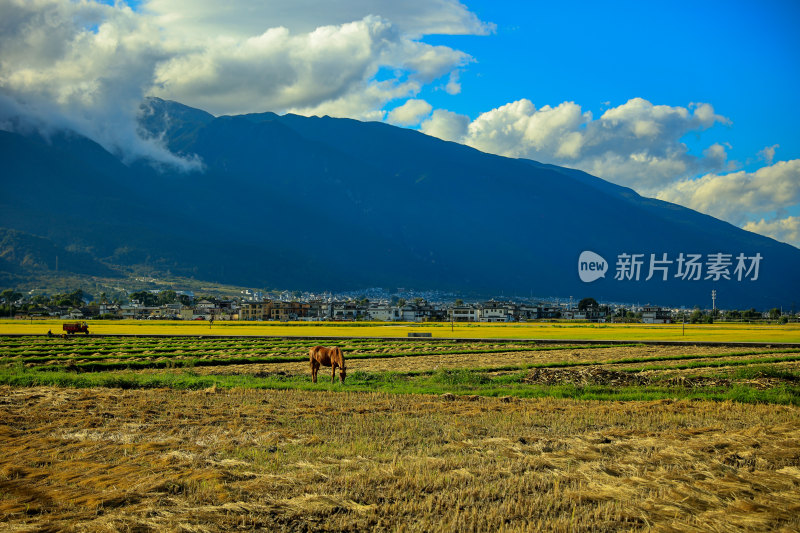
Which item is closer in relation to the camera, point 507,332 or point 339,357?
point 339,357

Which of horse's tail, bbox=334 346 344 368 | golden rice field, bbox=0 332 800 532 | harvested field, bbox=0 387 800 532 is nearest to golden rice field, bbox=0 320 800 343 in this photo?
horse's tail, bbox=334 346 344 368

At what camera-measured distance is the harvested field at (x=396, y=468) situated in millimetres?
8781

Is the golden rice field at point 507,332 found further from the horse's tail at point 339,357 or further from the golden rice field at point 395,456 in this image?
the golden rice field at point 395,456

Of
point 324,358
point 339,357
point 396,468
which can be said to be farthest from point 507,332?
point 396,468

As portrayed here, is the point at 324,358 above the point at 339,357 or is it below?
below

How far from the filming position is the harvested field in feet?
28.8

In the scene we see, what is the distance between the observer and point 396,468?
Answer: 10898 mm

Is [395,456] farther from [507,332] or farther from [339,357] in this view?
[507,332]

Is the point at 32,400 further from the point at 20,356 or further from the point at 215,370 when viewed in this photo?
the point at 20,356

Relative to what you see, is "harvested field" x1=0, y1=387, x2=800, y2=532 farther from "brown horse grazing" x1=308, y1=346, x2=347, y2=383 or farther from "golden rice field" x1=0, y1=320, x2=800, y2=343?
"golden rice field" x1=0, y1=320, x2=800, y2=343

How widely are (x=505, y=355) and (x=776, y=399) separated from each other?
22.8 metres

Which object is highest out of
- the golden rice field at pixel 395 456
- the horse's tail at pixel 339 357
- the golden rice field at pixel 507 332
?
the horse's tail at pixel 339 357

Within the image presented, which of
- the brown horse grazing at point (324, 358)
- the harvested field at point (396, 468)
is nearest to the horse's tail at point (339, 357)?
the brown horse grazing at point (324, 358)

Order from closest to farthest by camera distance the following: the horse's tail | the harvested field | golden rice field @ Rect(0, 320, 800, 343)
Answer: the harvested field
the horse's tail
golden rice field @ Rect(0, 320, 800, 343)
